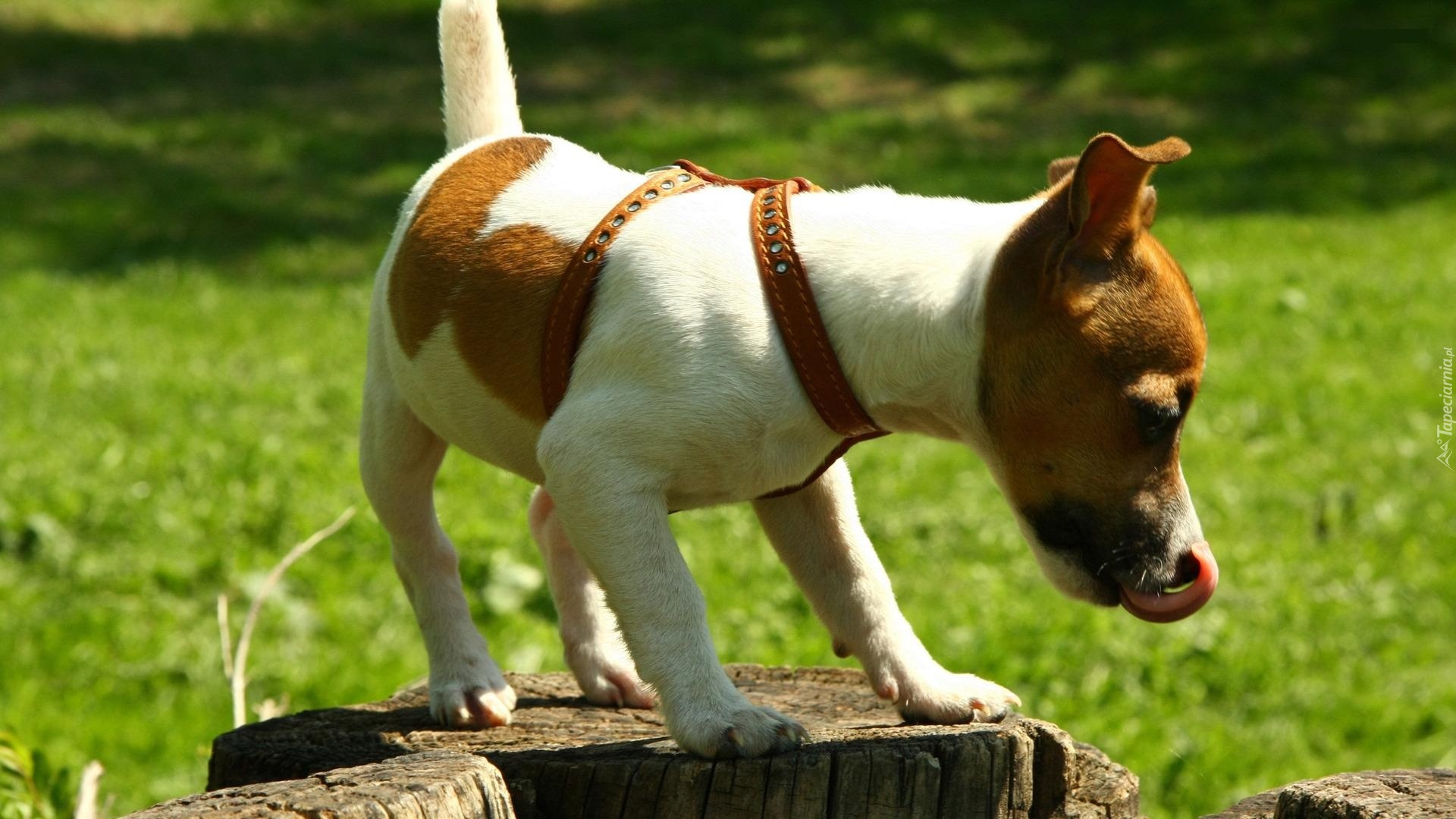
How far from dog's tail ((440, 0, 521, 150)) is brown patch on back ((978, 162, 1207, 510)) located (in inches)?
62.0

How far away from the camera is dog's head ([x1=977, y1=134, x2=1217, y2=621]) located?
3.00 metres

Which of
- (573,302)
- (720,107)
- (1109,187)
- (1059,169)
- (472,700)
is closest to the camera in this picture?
(1109,187)

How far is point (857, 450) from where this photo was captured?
8.59m

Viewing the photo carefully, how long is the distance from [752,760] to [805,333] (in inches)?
32.1

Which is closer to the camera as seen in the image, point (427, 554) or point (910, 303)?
point (910, 303)

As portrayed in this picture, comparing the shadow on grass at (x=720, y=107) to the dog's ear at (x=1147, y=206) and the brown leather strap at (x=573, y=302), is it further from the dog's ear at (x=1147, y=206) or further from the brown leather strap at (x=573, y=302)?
the dog's ear at (x=1147, y=206)

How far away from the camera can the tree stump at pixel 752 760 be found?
3.09m

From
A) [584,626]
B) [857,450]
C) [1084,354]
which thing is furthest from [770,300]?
[857,450]

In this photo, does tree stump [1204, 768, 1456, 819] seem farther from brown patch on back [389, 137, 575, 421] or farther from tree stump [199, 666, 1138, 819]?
brown patch on back [389, 137, 575, 421]

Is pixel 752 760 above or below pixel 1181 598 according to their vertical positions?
below

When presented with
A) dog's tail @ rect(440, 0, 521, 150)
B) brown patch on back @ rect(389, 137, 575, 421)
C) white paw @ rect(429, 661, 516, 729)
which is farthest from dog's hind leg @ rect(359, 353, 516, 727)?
dog's tail @ rect(440, 0, 521, 150)

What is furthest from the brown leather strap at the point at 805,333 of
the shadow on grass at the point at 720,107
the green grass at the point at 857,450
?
the shadow on grass at the point at 720,107

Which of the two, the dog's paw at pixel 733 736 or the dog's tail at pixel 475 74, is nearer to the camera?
the dog's paw at pixel 733 736

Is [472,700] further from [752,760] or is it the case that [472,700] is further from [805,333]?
[805,333]
